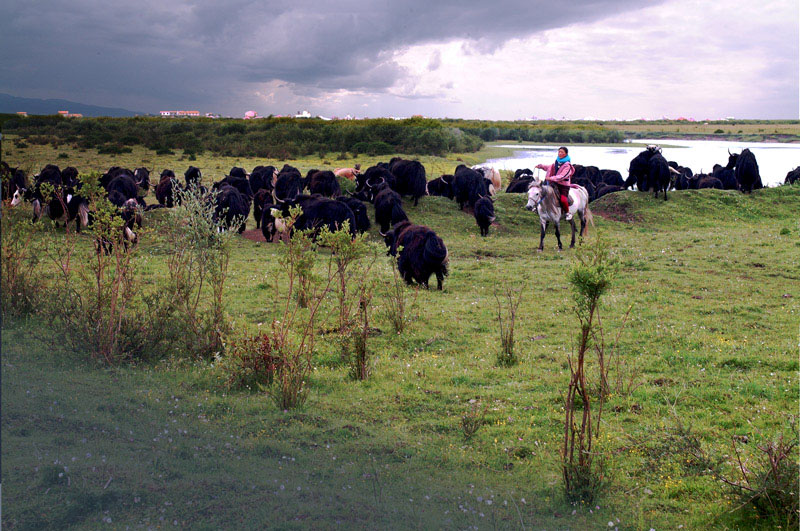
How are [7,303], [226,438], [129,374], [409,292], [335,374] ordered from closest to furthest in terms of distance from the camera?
[226,438] → [129,374] → [335,374] → [7,303] → [409,292]

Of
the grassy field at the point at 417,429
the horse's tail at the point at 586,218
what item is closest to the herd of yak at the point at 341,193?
the grassy field at the point at 417,429

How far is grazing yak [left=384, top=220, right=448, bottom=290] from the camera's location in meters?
11.5

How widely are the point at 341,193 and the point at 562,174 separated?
10645 mm

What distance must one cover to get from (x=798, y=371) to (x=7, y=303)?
429 inches

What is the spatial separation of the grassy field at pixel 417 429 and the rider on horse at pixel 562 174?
6506 mm

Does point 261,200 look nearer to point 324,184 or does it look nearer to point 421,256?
point 324,184

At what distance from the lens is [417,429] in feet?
18.9

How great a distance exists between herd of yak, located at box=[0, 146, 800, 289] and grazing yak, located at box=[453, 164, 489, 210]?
0.04 meters

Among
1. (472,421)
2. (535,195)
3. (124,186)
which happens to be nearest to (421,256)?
(535,195)

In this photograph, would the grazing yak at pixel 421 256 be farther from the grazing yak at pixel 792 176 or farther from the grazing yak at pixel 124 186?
the grazing yak at pixel 792 176

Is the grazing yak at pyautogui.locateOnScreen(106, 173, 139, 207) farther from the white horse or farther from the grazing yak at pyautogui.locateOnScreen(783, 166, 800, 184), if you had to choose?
the grazing yak at pyautogui.locateOnScreen(783, 166, 800, 184)

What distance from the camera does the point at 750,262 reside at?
13602mm

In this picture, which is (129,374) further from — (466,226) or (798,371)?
(466,226)

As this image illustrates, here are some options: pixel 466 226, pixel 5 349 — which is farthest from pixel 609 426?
pixel 466 226
